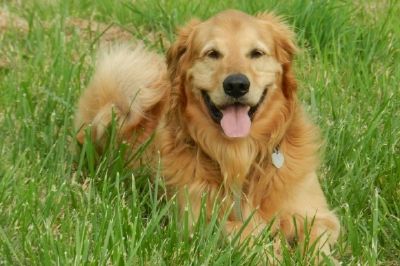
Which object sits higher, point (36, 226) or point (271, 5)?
point (271, 5)

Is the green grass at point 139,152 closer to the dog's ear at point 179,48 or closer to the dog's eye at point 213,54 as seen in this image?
the dog's ear at point 179,48

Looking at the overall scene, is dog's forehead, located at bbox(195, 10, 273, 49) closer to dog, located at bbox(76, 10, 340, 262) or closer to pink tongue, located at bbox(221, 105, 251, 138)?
dog, located at bbox(76, 10, 340, 262)

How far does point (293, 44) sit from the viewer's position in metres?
3.95

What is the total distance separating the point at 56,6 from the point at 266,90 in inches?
108

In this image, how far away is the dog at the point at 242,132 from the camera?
143 inches

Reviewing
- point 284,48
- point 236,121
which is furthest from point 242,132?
point 284,48

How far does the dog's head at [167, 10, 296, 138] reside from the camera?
11.8ft

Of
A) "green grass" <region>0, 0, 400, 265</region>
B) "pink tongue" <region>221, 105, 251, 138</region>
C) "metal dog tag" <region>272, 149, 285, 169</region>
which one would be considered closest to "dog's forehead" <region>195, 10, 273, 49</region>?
"pink tongue" <region>221, 105, 251, 138</region>

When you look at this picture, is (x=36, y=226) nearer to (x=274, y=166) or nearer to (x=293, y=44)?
(x=274, y=166)

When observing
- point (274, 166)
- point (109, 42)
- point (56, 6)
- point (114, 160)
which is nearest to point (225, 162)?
point (274, 166)

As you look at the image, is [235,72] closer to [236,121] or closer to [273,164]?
[236,121]

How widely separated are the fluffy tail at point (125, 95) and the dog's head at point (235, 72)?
45 centimetres

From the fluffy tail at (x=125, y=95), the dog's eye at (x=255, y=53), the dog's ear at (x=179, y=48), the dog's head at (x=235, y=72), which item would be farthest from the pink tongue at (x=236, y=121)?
the fluffy tail at (x=125, y=95)

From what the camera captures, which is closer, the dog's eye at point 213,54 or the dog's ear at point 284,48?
the dog's eye at point 213,54
